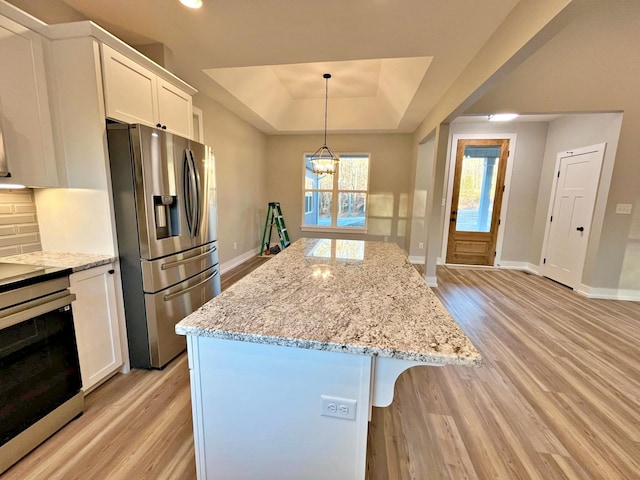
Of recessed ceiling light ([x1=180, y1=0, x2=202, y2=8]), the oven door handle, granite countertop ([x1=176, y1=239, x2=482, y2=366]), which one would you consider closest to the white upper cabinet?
recessed ceiling light ([x1=180, y1=0, x2=202, y2=8])

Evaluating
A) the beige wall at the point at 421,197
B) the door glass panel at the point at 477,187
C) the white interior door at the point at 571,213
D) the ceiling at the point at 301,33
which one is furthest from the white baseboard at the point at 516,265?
the ceiling at the point at 301,33

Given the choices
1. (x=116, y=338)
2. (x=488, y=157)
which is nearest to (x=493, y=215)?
(x=488, y=157)

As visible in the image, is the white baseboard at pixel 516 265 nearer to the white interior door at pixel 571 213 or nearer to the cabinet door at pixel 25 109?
the white interior door at pixel 571 213

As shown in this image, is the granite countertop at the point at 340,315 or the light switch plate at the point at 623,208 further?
the light switch plate at the point at 623,208

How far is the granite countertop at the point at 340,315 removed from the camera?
0.83 m

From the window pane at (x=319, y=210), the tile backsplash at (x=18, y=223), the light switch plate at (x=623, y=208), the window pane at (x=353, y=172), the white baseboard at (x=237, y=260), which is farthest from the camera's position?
the window pane at (x=319, y=210)

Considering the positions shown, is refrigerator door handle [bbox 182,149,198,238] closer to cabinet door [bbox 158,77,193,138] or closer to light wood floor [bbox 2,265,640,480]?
cabinet door [bbox 158,77,193,138]

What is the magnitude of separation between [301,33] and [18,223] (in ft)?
8.21

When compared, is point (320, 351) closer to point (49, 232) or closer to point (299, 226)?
point (49, 232)

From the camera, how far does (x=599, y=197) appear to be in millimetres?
3594

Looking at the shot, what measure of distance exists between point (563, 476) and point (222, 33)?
12.0ft

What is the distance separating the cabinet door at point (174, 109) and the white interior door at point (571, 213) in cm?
512

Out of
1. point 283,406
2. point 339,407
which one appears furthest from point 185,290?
point 339,407

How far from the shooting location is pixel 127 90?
74.6 inches
